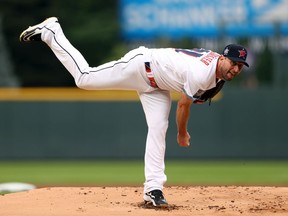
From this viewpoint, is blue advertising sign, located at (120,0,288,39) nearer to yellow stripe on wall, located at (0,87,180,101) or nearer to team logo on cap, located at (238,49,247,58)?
yellow stripe on wall, located at (0,87,180,101)

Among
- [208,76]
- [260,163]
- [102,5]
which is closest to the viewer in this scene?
[208,76]

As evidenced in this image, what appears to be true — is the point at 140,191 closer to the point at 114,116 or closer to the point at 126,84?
the point at 126,84

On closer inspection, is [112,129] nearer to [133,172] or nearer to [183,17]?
[133,172]

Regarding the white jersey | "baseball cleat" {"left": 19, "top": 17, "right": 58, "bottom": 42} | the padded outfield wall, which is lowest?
the padded outfield wall

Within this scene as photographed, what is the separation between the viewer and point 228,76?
6762 mm

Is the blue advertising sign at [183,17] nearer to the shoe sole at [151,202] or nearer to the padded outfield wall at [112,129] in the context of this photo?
the padded outfield wall at [112,129]

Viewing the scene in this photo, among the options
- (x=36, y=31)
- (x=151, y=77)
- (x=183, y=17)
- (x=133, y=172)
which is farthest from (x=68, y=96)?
(x=151, y=77)

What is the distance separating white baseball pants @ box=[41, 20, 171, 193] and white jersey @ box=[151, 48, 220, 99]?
4.6 inches

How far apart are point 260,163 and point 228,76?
7635 mm

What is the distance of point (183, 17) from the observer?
63.0ft

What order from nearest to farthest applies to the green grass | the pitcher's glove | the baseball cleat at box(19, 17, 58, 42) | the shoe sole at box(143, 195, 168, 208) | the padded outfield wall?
the pitcher's glove → the shoe sole at box(143, 195, 168, 208) → the baseball cleat at box(19, 17, 58, 42) → the green grass → the padded outfield wall

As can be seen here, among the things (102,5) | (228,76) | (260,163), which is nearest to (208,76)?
(228,76)

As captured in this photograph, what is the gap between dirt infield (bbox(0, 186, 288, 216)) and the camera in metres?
6.80

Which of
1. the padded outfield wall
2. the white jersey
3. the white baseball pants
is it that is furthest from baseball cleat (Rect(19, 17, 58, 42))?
the padded outfield wall
